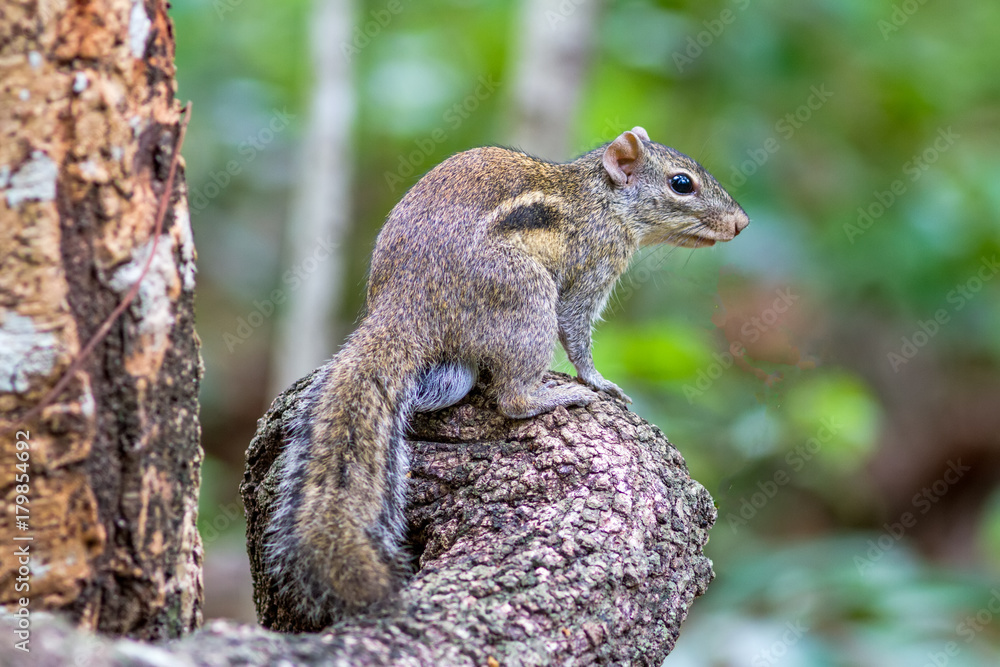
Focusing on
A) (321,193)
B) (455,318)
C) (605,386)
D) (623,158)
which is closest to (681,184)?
(623,158)

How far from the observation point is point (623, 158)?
4559 millimetres

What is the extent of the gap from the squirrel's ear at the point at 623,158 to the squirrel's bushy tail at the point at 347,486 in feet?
5.14

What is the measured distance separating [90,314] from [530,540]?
4.67 feet

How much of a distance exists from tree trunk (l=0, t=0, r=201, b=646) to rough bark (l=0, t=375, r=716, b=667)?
0.26 metres

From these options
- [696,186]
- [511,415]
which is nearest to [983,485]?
[696,186]

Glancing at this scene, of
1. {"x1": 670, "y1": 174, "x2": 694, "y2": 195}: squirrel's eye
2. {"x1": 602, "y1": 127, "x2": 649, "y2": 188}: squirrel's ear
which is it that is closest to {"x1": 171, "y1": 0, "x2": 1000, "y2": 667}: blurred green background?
{"x1": 670, "y1": 174, "x2": 694, "y2": 195}: squirrel's eye

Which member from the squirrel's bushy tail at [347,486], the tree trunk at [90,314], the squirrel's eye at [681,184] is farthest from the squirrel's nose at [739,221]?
the tree trunk at [90,314]

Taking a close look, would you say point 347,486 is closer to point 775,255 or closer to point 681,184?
point 681,184

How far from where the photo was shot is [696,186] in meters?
4.70

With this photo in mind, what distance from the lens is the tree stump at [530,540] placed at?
254cm

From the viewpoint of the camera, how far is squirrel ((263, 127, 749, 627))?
2.85 m

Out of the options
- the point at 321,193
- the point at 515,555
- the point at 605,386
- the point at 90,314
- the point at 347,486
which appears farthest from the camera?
the point at 321,193

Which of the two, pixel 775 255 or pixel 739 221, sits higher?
pixel 775 255

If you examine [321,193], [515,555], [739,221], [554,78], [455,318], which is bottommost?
[515,555]
